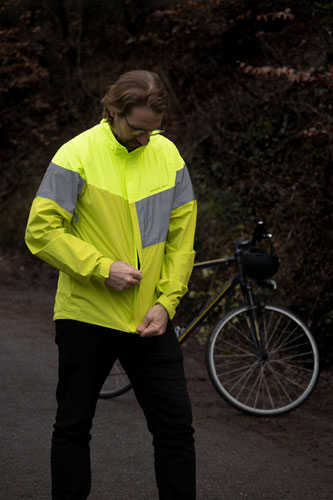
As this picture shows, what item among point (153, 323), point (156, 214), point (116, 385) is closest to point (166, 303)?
point (153, 323)

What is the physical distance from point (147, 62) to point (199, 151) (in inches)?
127

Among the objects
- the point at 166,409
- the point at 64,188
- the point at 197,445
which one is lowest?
the point at 197,445

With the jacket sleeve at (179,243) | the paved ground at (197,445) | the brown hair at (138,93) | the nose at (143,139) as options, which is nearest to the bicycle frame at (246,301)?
the paved ground at (197,445)

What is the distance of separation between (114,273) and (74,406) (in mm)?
585

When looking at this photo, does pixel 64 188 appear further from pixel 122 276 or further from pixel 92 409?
pixel 92 409

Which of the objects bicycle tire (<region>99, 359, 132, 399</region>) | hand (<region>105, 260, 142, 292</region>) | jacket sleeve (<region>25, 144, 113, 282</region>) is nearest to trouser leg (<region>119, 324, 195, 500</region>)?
hand (<region>105, 260, 142, 292</region>)

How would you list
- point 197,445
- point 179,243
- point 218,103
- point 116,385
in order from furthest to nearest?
point 218,103 < point 116,385 < point 197,445 < point 179,243

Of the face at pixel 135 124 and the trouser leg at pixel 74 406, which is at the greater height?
the face at pixel 135 124

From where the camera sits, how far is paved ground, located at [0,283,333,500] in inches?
159

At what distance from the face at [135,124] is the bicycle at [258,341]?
8.07 ft

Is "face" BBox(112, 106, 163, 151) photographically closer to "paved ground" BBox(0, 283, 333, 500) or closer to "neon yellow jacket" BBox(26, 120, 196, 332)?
"neon yellow jacket" BBox(26, 120, 196, 332)

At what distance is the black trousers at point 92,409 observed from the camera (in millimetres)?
3092

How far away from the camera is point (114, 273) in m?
3.04

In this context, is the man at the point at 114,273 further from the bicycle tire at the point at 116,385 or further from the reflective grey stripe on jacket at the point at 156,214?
the bicycle tire at the point at 116,385
